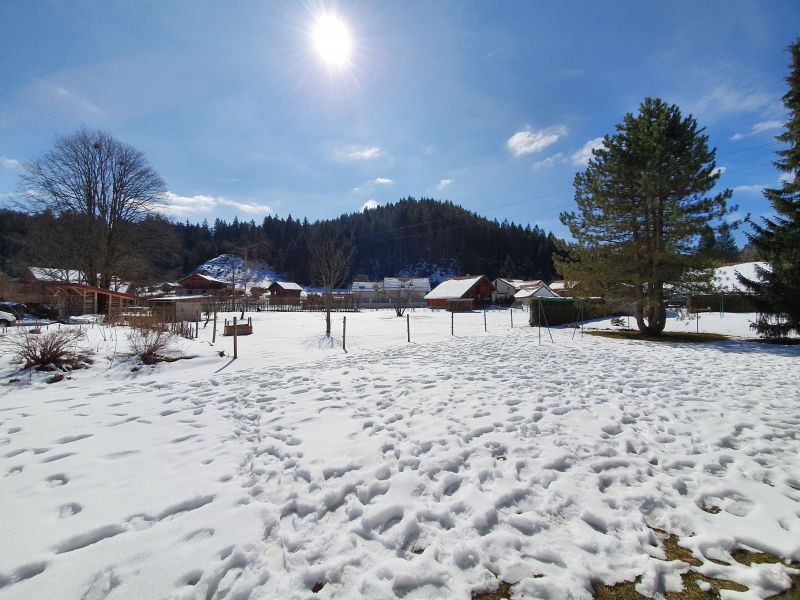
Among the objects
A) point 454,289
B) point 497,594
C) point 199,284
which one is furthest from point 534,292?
point 199,284

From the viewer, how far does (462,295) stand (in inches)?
2090

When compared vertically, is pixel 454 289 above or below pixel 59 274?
below

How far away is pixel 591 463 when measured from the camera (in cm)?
366

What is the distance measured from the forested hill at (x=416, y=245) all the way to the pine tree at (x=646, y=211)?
82162mm

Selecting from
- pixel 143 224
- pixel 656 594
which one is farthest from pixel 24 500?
pixel 143 224

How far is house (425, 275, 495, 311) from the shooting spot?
5184 cm

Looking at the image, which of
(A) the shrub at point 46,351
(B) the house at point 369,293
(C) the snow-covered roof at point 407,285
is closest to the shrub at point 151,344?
(A) the shrub at point 46,351

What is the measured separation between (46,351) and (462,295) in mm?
48781

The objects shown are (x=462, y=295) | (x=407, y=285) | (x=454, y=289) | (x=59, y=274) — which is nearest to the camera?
(x=59, y=274)

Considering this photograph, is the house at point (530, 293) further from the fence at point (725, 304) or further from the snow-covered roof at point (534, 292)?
the fence at point (725, 304)

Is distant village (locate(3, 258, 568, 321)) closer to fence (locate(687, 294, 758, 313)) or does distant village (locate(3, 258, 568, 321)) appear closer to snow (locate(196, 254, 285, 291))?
snow (locate(196, 254, 285, 291))

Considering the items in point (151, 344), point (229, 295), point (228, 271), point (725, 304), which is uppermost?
point (228, 271)

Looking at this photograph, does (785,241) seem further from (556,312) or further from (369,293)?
(369,293)

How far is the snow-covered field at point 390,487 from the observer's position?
2.23 metres
